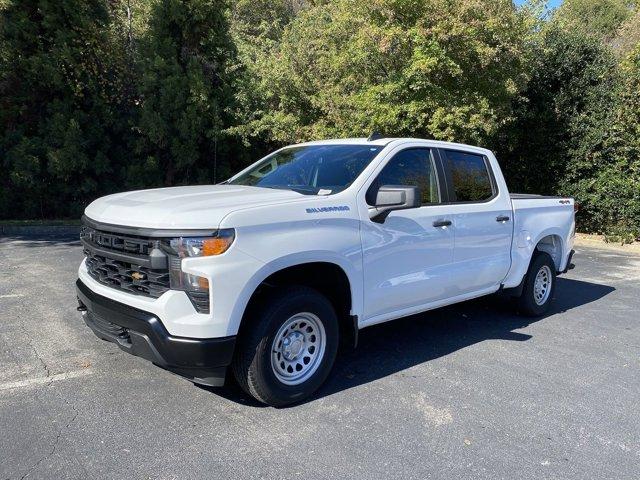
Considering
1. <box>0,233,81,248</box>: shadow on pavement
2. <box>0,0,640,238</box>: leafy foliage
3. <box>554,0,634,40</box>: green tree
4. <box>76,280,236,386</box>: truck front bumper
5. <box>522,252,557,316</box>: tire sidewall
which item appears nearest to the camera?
<box>76,280,236,386</box>: truck front bumper

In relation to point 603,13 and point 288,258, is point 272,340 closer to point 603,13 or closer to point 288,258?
point 288,258

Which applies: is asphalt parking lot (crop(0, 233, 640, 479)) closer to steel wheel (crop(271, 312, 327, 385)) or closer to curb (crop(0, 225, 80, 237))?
steel wheel (crop(271, 312, 327, 385))

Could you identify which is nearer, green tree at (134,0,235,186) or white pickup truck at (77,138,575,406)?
white pickup truck at (77,138,575,406)

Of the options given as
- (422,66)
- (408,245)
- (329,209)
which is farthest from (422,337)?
(422,66)

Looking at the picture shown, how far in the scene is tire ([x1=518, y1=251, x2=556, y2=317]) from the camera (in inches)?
243

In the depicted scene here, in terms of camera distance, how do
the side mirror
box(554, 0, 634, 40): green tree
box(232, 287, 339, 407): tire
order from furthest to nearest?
box(554, 0, 634, 40): green tree
the side mirror
box(232, 287, 339, 407): tire

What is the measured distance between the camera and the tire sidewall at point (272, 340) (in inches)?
140

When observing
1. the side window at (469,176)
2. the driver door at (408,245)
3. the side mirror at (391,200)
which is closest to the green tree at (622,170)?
the side window at (469,176)

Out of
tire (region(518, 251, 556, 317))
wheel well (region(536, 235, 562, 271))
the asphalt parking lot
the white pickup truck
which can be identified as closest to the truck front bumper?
the white pickup truck

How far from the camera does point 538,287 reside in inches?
251

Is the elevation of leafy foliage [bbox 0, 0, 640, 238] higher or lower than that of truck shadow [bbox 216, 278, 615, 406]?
higher

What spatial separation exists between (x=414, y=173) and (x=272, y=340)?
6.84ft

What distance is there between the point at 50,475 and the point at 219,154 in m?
13.5

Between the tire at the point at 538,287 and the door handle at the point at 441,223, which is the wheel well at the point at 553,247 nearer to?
the tire at the point at 538,287
